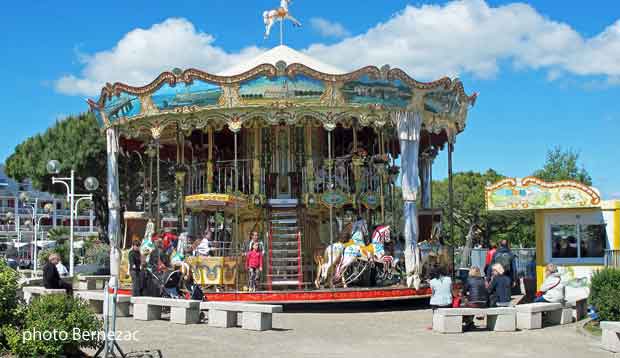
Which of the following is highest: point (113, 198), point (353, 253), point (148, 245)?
point (113, 198)

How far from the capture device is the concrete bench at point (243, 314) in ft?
46.8

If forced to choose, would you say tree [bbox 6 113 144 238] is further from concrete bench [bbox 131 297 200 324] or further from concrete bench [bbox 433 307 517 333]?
concrete bench [bbox 433 307 517 333]

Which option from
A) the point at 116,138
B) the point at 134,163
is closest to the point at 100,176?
the point at 134,163

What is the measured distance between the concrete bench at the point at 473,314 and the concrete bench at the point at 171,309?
485 centimetres

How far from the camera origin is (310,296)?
59.6ft

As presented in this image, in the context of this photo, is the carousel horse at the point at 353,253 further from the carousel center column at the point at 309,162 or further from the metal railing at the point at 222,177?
the metal railing at the point at 222,177

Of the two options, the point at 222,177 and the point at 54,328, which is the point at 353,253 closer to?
the point at 222,177

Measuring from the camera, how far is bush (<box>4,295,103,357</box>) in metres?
9.84

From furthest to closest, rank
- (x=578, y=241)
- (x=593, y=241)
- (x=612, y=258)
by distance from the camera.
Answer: (x=578, y=241), (x=593, y=241), (x=612, y=258)

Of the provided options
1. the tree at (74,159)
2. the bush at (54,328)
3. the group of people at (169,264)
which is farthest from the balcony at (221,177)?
the tree at (74,159)

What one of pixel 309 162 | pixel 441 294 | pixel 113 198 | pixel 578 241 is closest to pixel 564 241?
pixel 578 241

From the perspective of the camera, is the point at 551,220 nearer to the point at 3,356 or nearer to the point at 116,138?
the point at 116,138

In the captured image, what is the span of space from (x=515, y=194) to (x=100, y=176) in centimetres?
2647

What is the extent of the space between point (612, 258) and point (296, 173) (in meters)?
8.97
